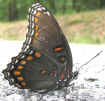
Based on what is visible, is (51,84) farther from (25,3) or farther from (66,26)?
(25,3)

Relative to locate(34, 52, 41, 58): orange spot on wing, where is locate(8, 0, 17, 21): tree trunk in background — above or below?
below

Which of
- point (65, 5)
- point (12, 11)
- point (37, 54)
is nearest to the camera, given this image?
point (37, 54)

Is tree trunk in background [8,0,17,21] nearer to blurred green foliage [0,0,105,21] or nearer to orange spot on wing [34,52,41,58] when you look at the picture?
blurred green foliage [0,0,105,21]

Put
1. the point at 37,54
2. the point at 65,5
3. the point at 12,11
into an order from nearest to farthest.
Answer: the point at 37,54 < the point at 65,5 < the point at 12,11

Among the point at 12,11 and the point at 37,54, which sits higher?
the point at 37,54

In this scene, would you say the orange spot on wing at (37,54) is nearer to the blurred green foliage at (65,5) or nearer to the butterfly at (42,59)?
the butterfly at (42,59)

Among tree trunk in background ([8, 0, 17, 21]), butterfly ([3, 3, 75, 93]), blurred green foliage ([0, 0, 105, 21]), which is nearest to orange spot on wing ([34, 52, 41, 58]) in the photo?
butterfly ([3, 3, 75, 93])

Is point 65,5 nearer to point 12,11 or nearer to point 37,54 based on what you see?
point 12,11

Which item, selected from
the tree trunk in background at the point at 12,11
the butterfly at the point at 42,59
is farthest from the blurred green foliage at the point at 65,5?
the butterfly at the point at 42,59

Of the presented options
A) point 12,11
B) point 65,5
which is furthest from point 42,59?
point 12,11
